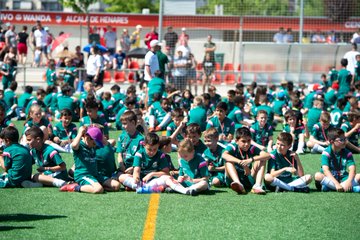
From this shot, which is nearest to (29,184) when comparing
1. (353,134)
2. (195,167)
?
(195,167)

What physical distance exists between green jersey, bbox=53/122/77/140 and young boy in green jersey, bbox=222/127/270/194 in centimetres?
409

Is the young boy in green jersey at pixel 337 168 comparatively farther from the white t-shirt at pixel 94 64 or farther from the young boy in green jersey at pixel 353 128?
the white t-shirt at pixel 94 64

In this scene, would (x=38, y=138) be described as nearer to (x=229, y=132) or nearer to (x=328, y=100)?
(x=229, y=132)

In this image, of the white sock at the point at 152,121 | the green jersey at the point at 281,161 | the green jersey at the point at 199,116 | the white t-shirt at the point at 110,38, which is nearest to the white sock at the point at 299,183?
the green jersey at the point at 281,161

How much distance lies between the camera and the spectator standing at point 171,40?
22375mm

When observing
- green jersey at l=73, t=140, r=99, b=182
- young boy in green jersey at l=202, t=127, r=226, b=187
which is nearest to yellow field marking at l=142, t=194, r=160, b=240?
green jersey at l=73, t=140, r=99, b=182

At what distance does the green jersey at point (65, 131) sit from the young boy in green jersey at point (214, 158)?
140 inches

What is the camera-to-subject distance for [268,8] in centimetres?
2361

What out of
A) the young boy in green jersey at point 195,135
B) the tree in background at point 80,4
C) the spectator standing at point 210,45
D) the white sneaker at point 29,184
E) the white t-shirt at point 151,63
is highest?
the tree in background at point 80,4

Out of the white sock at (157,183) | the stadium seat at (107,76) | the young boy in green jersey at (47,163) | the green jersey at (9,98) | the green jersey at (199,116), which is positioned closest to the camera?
the white sock at (157,183)

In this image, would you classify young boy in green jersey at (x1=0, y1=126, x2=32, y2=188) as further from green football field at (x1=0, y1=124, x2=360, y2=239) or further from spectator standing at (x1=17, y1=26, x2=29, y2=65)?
spectator standing at (x1=17, y1=26, x2=29, y2=65)

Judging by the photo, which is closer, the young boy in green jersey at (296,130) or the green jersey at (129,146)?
the green jersey at (129,146)

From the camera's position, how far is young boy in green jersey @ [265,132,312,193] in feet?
32.1

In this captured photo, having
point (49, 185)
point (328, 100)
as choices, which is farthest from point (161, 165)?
point (328, 100)
